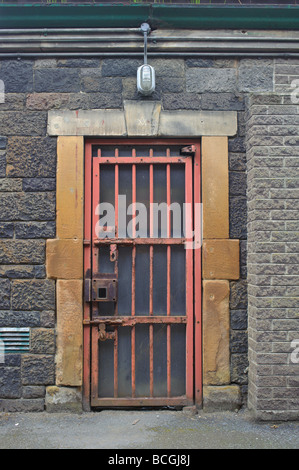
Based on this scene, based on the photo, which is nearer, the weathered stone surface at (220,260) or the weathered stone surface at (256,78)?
the weathered stone surface at (220,260)

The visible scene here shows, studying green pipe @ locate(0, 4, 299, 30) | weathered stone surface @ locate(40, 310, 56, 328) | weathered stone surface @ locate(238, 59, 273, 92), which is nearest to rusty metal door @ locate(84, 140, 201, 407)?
weathered stone surface @ locate(40, 310, 56, 328)

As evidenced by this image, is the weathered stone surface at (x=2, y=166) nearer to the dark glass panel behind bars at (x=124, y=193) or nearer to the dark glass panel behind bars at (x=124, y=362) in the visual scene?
the dark glass panel behind bars at (x=124, y=193)

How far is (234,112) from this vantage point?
3961 millimetres

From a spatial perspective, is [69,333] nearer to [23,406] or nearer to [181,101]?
[23,406]

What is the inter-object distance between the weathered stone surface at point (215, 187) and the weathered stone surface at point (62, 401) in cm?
185

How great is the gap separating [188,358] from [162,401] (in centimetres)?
45

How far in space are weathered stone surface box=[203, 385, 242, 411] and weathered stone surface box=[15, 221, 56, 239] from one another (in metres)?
1.97

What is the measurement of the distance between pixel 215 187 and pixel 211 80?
101cm

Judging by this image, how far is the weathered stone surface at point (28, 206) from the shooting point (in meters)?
3.90

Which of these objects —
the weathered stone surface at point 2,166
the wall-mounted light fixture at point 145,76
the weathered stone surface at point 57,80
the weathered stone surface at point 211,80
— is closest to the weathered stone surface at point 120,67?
the wall-mounted light fixture at point 145,76

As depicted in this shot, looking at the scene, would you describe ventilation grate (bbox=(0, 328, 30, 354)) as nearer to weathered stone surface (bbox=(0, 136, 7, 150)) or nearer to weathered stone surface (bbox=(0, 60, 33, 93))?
weathered stone surface (bbox=(0, 136, 7, 150))
